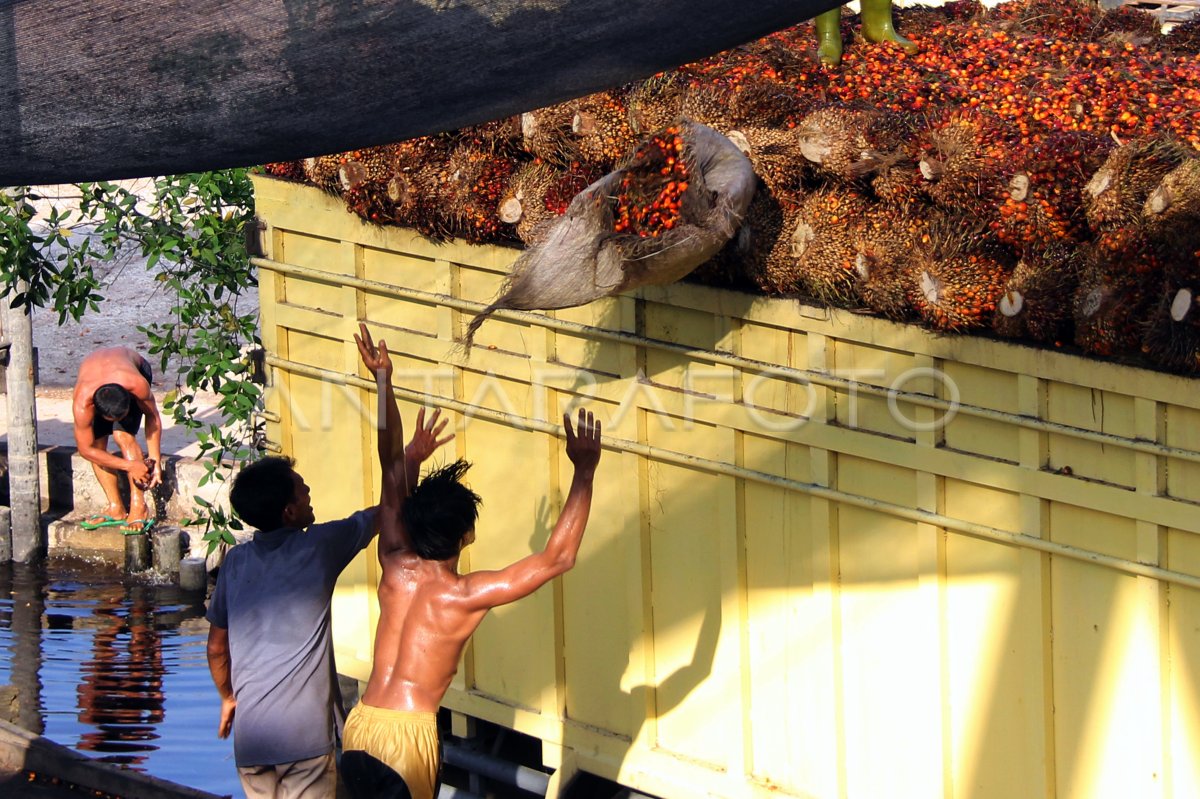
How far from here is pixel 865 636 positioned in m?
4.39

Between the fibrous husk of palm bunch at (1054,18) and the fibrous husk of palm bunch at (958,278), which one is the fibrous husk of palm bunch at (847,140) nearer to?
the fibrous husk of palm bunch at (958,278)

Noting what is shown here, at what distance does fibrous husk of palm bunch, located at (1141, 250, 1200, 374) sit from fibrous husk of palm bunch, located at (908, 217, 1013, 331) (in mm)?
467

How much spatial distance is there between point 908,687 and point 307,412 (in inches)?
108

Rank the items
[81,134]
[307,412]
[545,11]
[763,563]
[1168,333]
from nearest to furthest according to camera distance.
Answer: [545,11] < [81,134] < [1168,333] < [763,563] < [307,412]

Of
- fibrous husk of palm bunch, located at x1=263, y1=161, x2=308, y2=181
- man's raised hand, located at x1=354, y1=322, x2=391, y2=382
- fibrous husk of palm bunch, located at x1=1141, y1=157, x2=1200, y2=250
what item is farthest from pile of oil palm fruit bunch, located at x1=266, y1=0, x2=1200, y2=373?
man's raised hand, located at x1=354, y1=322, x2=391, y2=382

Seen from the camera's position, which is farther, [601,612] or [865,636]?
[601,612]

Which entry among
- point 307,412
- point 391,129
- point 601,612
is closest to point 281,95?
point 391,129

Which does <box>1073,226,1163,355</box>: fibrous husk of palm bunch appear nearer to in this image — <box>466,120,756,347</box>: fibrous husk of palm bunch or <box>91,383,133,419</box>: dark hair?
<box>466,120,756,347</box>: fibrous husk of palm bunch

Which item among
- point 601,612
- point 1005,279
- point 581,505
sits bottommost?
point 601,612

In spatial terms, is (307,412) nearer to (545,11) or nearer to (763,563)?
(763,563)

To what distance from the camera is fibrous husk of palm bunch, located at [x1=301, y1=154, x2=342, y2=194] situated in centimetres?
557

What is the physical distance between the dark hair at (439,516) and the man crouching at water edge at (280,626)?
0.70ft

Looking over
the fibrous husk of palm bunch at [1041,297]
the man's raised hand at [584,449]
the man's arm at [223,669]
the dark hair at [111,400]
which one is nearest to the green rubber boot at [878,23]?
the fibrous husk of palm bunch at [1041,297]

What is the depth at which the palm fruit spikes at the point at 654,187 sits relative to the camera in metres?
4.32
